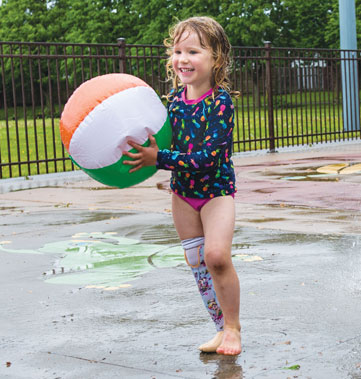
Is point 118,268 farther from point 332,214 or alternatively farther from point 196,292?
point 332,214

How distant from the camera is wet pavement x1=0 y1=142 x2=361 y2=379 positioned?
3.77 m

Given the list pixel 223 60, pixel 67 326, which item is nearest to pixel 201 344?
pixel 67 326

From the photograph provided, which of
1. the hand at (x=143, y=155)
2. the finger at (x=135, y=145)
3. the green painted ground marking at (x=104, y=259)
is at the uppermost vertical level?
the finger at (x=135, y=145)

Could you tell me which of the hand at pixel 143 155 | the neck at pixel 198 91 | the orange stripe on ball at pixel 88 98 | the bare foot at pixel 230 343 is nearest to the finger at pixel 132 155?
the hand at pixel 143 155

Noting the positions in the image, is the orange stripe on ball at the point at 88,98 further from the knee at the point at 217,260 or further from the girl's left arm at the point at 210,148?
the knee at the point at 217,260

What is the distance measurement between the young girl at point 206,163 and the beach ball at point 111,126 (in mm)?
68

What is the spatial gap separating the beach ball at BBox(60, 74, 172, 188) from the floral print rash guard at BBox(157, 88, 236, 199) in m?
0.08

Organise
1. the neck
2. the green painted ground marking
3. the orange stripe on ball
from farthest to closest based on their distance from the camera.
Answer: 1. the green painted ground marking
2. the neck
3. the orange stripe on ball

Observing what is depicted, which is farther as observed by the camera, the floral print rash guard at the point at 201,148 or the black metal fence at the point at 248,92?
the black metal fence at the point at 248,92

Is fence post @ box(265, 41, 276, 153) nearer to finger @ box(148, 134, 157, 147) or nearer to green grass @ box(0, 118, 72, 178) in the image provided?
green grass @ box(0, 118, 72, 178)

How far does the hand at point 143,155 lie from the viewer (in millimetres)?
3787

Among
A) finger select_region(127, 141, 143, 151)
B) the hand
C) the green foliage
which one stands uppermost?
the green foliage

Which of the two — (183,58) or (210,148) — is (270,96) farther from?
(210,148)

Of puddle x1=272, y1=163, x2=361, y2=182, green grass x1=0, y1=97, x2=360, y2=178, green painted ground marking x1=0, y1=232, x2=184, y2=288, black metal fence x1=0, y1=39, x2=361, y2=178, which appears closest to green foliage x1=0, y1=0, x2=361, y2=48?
green grass x1=0, y1=97, x2=360, y2=178
